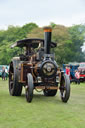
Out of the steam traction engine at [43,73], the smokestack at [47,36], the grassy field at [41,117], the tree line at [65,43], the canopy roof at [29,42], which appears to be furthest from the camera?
the tree line at [65,43]

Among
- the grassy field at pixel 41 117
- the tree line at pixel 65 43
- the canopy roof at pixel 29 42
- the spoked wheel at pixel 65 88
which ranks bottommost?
the grassy field at pixel 41 117

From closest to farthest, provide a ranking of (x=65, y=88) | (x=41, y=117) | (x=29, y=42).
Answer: (x=41, y=117)
(x=65, y=88)
(x=29, y=42)

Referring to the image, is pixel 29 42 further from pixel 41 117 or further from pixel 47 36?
pixel 41 117

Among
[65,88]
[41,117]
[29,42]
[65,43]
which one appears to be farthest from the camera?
[65,43]

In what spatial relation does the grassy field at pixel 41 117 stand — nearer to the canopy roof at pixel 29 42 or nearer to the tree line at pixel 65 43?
the canopy roof at pixel 29 42

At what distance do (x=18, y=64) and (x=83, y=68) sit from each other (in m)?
14.6

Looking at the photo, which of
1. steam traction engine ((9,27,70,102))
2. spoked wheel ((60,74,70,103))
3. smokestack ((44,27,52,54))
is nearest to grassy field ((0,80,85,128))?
spoked wheel ((60,74,70,103))

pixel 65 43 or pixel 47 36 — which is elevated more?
pixel 65 43

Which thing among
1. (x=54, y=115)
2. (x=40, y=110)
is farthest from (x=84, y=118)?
(x=40, y=110)

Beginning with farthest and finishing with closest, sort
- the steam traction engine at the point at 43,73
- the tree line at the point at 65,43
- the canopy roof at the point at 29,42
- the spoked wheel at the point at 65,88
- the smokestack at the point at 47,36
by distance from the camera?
1. the tree line at the point at 65,43
2. the canopy roof at the point at 29,42
3. the smokestack at the point at 47,36
4. the steam traction engine at the point at 43,73
5. the spoked wheel at the point at 65,88

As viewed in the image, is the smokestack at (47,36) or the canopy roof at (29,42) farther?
the canopy roof at (29,42)

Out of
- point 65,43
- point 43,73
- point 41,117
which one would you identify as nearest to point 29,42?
point 43,73

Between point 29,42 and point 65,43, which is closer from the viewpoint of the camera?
point 29,42

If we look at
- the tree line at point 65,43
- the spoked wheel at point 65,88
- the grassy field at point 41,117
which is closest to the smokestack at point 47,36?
the spoked wheel at point 65,88
